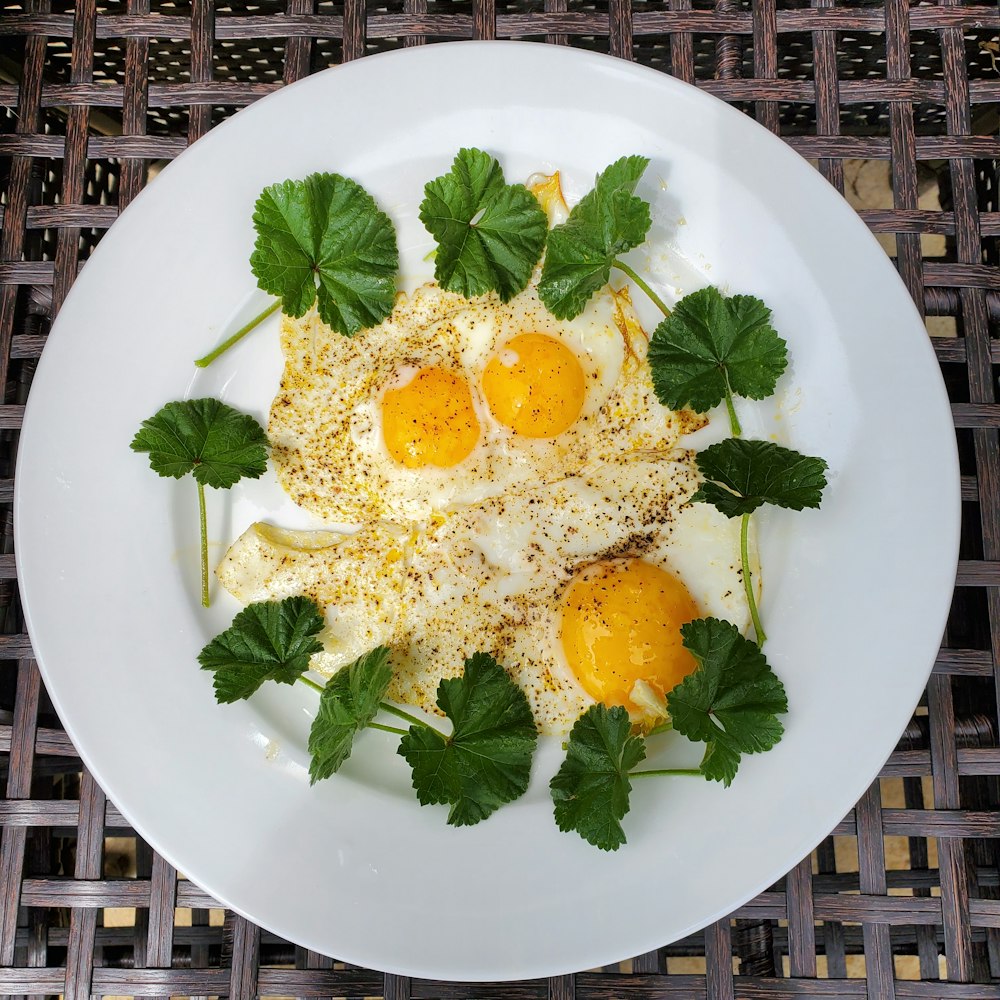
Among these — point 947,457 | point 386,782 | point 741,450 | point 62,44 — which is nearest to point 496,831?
point 386,782

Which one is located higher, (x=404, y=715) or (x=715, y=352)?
(x=715, y=352)

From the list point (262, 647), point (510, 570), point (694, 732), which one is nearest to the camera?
point (694, 732)

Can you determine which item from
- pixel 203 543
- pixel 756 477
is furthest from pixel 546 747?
pixel 203 543

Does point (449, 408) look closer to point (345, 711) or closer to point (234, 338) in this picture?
point (234, 338)

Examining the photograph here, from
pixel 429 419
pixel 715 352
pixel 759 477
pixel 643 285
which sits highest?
pixel 643 285

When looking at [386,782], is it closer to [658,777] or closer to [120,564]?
[658,777]

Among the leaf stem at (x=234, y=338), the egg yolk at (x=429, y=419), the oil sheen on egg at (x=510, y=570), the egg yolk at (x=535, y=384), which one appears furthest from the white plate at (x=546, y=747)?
the egg yolk at (x=429, y=419)

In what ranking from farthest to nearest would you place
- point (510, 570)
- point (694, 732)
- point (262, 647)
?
point (510, 570) < point (262, 647) < point (694, 732)

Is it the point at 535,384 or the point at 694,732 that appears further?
the point at 535,384
